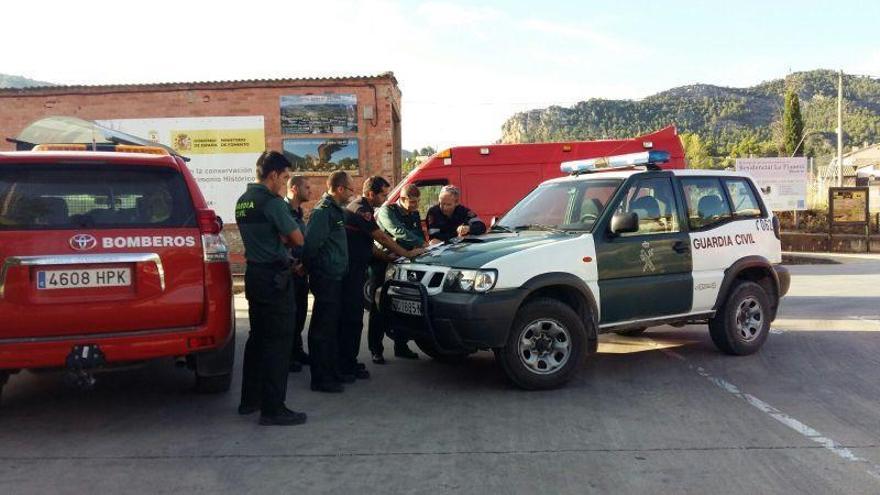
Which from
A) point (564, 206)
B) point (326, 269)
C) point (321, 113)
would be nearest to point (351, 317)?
point (326, 269)

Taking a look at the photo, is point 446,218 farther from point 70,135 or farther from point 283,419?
point 70,135

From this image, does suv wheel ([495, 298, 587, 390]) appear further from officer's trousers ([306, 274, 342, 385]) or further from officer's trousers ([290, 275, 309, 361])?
officer's trousers ([290, 275, 309, 361])

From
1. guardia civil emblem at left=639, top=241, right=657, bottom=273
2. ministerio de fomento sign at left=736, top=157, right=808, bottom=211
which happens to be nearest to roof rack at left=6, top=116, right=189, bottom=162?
guardia civil emblem at left=639, top=241, right=657, bottom=273

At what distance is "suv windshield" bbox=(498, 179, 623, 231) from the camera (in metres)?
6.46

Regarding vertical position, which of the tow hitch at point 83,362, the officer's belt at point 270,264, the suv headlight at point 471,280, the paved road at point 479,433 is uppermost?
the officer's belt at point 270,264

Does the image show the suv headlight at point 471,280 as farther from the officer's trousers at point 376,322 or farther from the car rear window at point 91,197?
the car rear window at point 91,197

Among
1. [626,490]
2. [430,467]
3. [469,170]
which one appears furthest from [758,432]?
[469,170]

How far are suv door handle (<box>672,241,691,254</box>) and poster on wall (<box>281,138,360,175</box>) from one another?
11759 mm

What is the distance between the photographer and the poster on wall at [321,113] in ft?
56.9

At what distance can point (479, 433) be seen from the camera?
4.74 meters

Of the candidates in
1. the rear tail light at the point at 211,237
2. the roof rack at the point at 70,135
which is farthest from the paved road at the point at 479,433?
the roof rack at the point at 70,135

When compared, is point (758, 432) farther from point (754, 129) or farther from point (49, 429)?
point (754, 129)

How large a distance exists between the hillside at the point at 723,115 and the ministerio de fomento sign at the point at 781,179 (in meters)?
49.7

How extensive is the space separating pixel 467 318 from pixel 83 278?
263cm
